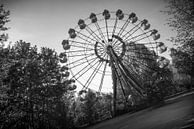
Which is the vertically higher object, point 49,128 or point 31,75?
point 31,75

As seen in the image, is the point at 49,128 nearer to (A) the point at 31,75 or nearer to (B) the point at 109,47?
(A) the point at 31,75

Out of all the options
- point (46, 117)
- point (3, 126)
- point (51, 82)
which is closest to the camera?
point (3, 126)

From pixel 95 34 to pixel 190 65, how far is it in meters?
11.7

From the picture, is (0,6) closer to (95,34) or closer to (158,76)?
(95,34)

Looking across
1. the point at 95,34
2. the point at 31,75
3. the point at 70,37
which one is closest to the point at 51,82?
the point at 31,75

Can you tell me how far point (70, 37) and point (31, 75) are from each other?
8.24 meters

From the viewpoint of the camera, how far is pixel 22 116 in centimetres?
Answer: 1742

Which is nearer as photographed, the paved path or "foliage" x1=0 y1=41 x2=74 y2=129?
the paved path

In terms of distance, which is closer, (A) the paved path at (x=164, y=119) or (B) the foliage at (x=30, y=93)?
(A) the paved path at (x=164, y=119)

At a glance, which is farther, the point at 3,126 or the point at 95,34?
the point at 95,34

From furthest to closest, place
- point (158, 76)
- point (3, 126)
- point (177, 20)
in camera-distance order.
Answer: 1. point (158, 76)
2. point (3, 126)
3. point (177, 20)

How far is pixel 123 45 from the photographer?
61.6 ft

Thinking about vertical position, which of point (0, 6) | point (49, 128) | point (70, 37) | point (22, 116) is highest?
point (0, 6)

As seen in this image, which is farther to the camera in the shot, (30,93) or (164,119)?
(30,93)
